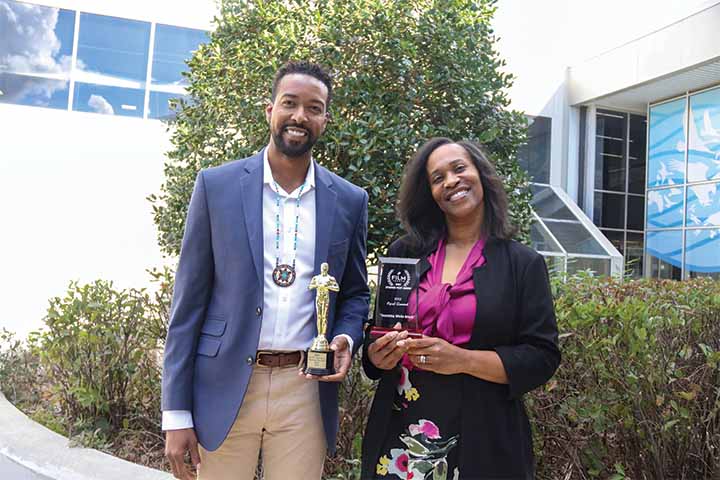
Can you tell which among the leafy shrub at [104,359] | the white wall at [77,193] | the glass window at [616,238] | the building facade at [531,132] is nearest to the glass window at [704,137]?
the building facade at [531,132]

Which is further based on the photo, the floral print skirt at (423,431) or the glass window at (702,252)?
the glass window at (702,252)

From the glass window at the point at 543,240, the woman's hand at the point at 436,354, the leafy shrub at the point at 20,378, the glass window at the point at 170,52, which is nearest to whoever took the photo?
the woman's hand at the point at 436,354

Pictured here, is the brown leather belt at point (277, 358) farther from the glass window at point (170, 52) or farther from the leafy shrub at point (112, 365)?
the glass window at point (170, 52)

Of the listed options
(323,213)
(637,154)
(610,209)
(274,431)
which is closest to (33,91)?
(323,213)

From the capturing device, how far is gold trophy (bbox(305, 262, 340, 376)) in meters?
2.39

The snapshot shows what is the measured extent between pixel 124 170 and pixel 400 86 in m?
9.29

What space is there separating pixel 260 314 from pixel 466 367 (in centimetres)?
79

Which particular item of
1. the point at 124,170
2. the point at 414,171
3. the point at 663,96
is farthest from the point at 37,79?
the point at 663,96

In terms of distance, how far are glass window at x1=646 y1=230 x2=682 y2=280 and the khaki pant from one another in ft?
55.5

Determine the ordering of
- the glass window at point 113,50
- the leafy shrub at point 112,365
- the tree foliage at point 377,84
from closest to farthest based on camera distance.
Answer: the leafy shrub at point 112,365 < the tree foliage at point 377,84 < the glass window at point 113,50

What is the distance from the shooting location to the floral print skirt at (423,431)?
243 centimetres

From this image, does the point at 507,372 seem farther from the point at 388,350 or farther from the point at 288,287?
the point at 288,287

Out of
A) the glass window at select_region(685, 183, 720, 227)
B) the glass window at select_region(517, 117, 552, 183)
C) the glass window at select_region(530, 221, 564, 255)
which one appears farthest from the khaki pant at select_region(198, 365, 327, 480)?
the glass window at select_region(685, 183, 720, 227)

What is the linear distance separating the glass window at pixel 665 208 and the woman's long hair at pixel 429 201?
16483mm
